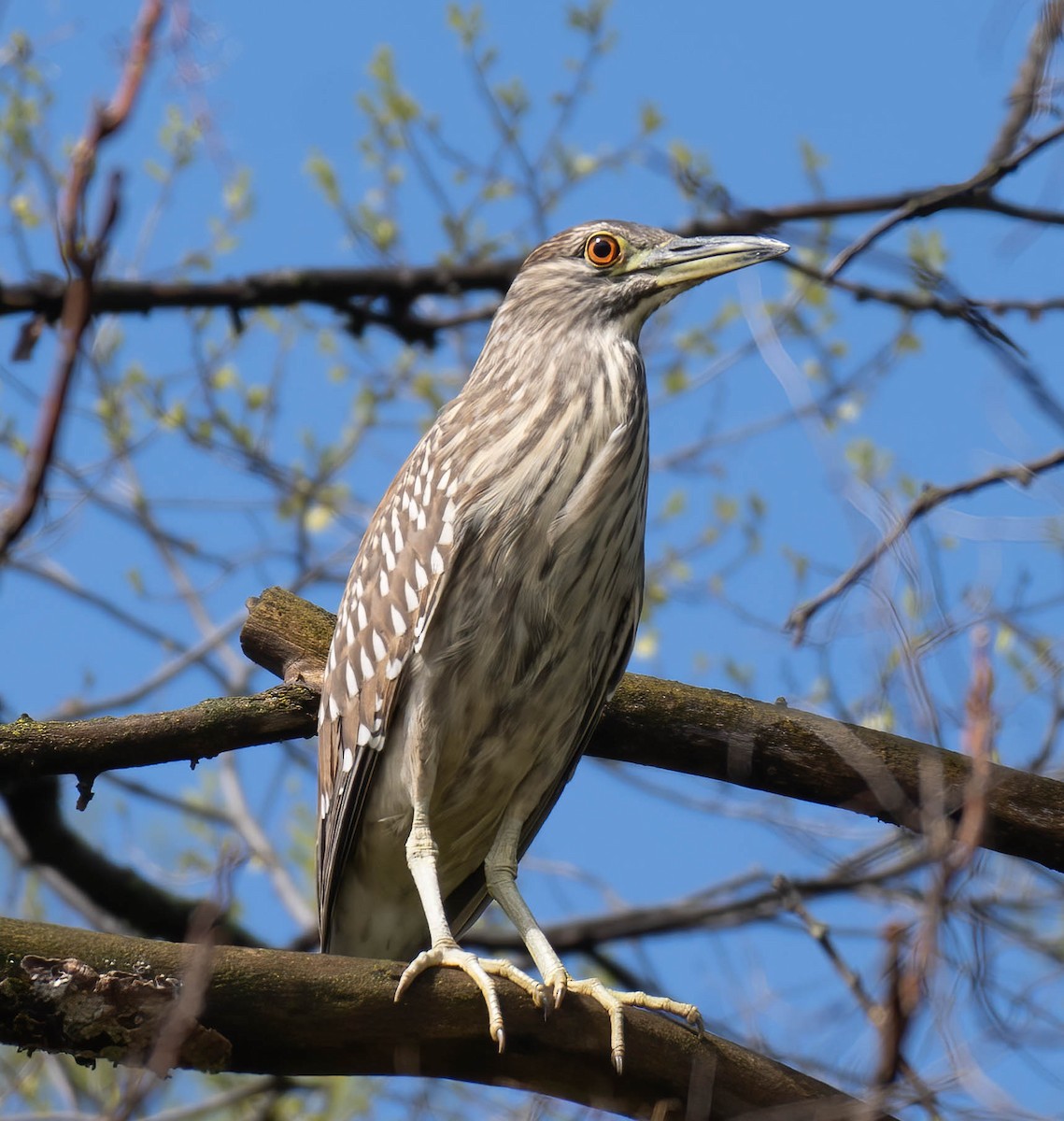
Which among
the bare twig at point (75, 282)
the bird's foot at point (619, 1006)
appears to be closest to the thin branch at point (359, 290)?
the bird's foot at point (619, 1006)

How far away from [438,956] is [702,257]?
8.23ft

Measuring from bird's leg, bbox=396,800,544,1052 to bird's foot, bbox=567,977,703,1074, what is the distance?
14 centimetres

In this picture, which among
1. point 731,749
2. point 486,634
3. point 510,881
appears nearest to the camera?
point 486,634

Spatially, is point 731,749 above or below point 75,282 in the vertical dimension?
above

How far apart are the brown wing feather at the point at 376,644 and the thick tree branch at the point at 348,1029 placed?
1.03 m

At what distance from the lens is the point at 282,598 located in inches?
191

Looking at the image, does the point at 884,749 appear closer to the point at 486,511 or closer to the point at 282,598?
the point at 486,511

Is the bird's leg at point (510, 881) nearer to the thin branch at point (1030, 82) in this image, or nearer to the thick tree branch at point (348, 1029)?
the thick tree branch at point (348, 1029)

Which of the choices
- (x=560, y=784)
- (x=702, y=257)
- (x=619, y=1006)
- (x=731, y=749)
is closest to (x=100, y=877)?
(x=560, y=784)

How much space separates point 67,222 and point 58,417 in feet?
0.64

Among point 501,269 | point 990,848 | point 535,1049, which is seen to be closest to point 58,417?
point 535,1049

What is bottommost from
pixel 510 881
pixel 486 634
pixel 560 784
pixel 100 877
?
pixel 510 881

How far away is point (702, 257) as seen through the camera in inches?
Answer: 187

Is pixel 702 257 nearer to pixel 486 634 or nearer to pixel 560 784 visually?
pixel 486 634
